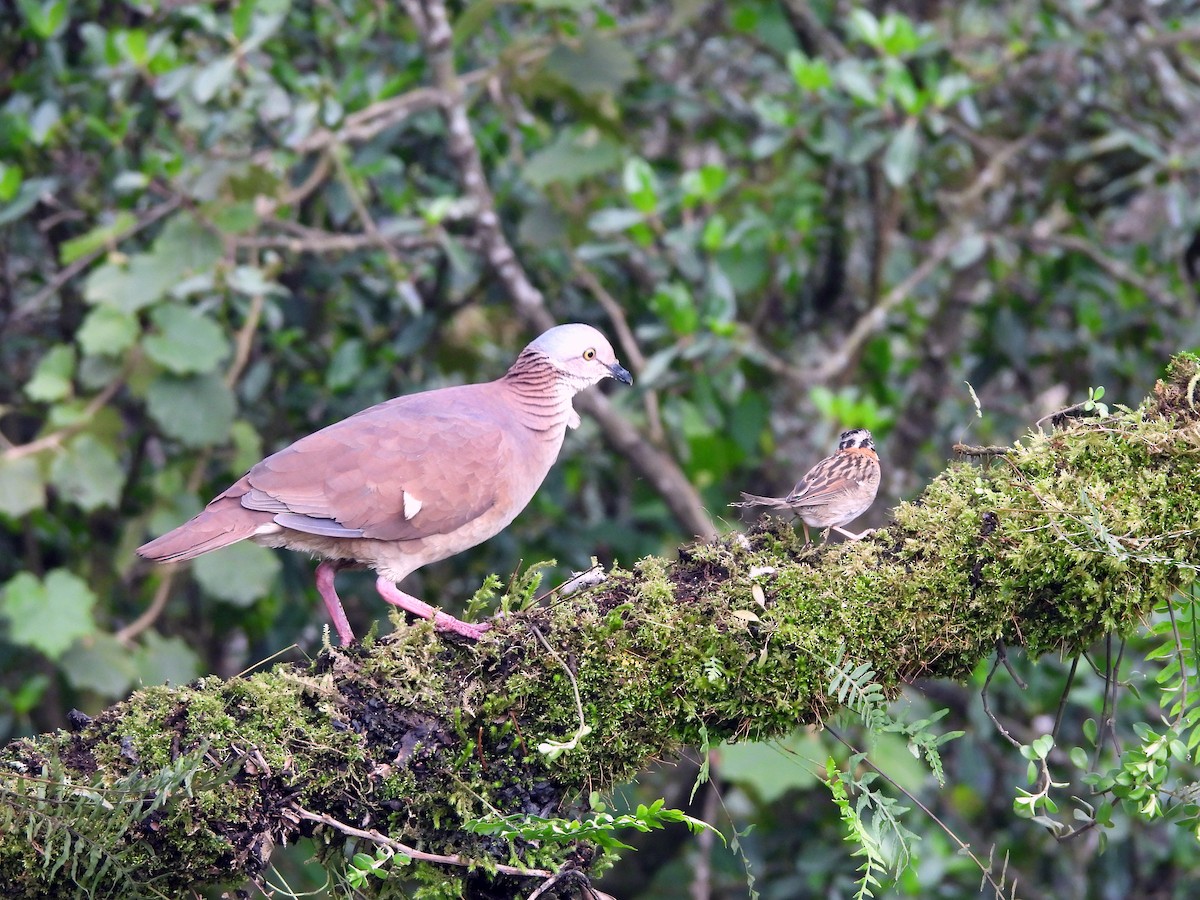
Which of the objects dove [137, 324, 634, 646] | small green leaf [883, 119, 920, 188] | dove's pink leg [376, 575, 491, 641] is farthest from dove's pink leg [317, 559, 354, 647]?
small green leaf [883, 119, 920, 188]

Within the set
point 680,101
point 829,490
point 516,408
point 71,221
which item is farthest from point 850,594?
point 71,221

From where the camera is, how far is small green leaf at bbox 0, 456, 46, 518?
5.39 meters

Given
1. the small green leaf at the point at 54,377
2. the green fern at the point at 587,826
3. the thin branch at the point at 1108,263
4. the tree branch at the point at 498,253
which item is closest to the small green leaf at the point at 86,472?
the small green leaf at the point at 54,377

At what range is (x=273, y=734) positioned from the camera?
9.04 ft

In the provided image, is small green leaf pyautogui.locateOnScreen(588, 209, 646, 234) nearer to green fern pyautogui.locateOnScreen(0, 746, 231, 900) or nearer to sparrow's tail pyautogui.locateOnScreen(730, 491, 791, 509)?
sparrow's tail pyautogui.locateOnScreen(730, 491, 791, 509)

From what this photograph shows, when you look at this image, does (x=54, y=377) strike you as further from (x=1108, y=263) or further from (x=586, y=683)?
(x=1108, y=263)

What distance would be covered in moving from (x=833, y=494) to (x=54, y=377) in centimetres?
377

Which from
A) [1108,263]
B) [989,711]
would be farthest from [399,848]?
[1108,263]

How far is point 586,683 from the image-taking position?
2828mm

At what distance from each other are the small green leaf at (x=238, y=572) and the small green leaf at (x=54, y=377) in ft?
3.34

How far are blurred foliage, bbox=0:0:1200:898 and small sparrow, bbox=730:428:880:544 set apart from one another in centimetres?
197

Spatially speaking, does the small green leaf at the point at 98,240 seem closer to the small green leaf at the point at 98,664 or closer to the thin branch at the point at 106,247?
the thin branch at the point at 106,247

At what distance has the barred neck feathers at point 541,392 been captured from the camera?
4707 mm

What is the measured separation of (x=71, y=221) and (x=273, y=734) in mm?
5259
